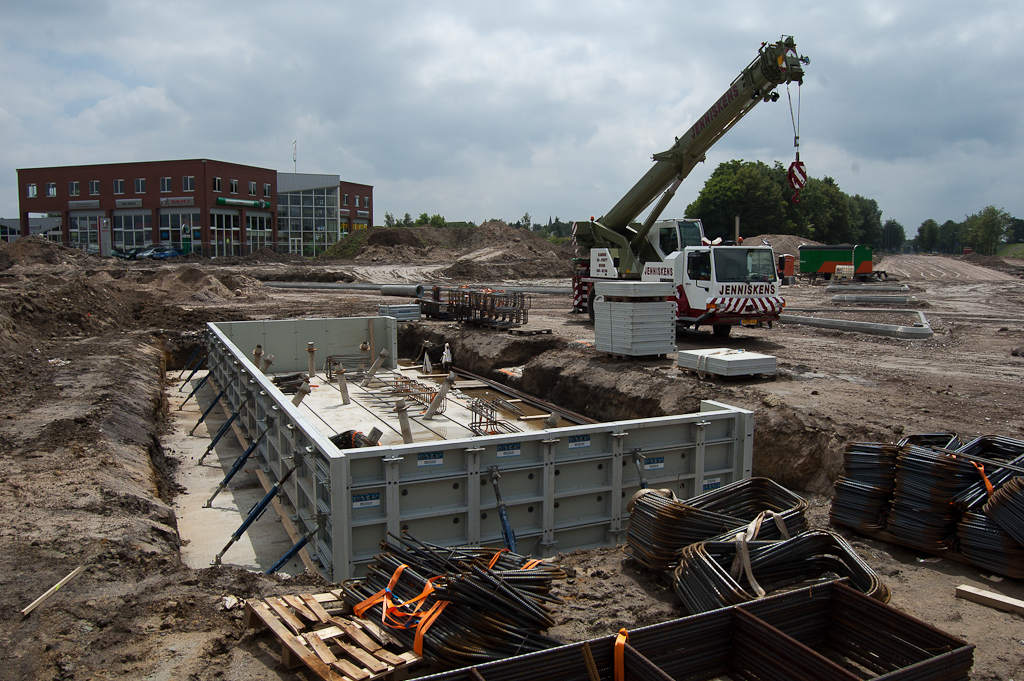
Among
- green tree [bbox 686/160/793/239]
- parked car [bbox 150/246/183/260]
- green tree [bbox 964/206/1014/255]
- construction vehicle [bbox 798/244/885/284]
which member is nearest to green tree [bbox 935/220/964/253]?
green tree [bbox 964/206/1014/255]

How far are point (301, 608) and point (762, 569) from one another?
3.29m

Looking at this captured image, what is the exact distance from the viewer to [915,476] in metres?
5.94

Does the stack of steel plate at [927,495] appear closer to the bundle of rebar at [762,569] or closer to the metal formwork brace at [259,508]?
the bundle of rebar at [762,569]

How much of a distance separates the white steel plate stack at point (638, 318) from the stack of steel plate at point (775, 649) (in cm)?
1004

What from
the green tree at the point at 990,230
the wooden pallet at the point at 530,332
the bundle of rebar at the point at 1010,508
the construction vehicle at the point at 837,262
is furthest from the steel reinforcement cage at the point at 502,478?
the green tree at the point at 990,230

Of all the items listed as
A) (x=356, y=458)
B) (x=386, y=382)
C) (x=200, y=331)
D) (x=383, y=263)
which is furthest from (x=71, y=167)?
(x=356, y=458)

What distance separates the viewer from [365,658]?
4074 mm

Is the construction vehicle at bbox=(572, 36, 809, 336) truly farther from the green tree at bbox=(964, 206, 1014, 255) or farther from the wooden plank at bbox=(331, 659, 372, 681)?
the green tree at bbox=(964, 206, 1014, 255)

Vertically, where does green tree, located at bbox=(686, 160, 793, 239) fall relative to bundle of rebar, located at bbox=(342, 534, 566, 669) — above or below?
above

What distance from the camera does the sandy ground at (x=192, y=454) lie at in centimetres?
461

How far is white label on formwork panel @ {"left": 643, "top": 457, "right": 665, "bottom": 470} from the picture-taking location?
7.80 meters

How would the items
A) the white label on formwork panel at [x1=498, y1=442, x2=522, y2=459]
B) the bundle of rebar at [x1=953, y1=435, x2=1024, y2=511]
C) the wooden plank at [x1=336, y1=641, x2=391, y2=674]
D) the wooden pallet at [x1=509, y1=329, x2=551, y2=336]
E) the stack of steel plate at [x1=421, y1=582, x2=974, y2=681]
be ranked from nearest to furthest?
the stack of steel plate at [x1=421, y1=582, x2=974, y2=681], the wooden plank at [x1=336, y1=641, x2=391, y2=674], the bundle of rebar at [x1=953, y1=435, x2=1024, y2=511], the white label on formwork panel at [x1=498, y1=442, x2=522, y2=459], the wooden pallet at [x1=509, y1=329, x2=551, y2=336]

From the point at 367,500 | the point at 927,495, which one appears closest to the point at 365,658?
the point at 367,500

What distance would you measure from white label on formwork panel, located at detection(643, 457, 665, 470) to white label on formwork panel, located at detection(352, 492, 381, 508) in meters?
3.07
